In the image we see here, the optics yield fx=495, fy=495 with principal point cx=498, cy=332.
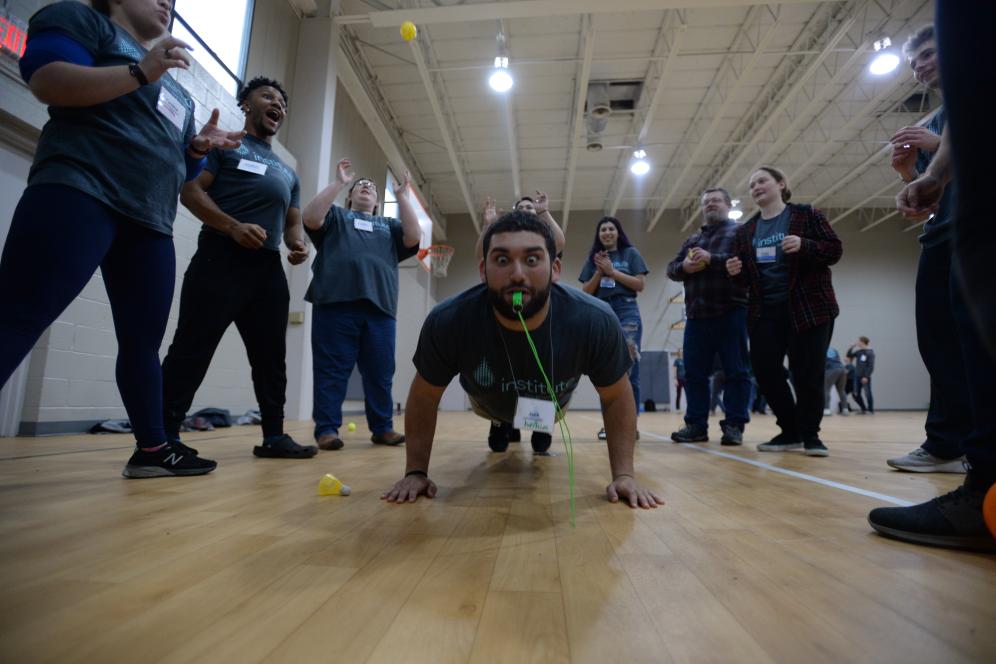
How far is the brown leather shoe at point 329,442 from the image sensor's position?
251 cm

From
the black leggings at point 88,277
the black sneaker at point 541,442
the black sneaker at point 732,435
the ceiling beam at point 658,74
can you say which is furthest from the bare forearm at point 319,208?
the ceiling beam at point 658,74

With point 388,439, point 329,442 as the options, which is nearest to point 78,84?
point 329,442

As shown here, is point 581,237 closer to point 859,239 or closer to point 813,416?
point 859,239

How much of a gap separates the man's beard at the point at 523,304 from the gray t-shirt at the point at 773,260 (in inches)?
74.4

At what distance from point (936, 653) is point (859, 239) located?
14829 millimetres

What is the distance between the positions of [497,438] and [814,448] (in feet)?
5.33

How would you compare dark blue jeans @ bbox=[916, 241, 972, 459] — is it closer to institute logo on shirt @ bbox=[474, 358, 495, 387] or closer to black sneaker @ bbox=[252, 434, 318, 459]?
institute logo on shirt @ bbox=[474, 358, 495, 387]

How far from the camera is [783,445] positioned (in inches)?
107

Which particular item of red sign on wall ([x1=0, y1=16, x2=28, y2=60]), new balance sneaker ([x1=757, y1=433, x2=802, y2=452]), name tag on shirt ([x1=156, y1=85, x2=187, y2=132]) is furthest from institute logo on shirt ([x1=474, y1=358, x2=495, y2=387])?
red sign on wall ([x1=0, y1=16, x2=28, y2=60])

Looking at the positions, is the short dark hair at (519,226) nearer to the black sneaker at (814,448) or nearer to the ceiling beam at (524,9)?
the black sneaker at (814,448)

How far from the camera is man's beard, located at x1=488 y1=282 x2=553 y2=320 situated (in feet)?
4.27

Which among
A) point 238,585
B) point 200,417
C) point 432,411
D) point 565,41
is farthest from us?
point 565,41

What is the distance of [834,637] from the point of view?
551mm

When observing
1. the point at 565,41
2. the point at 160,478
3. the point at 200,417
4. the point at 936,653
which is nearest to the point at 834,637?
the point at 936,653
